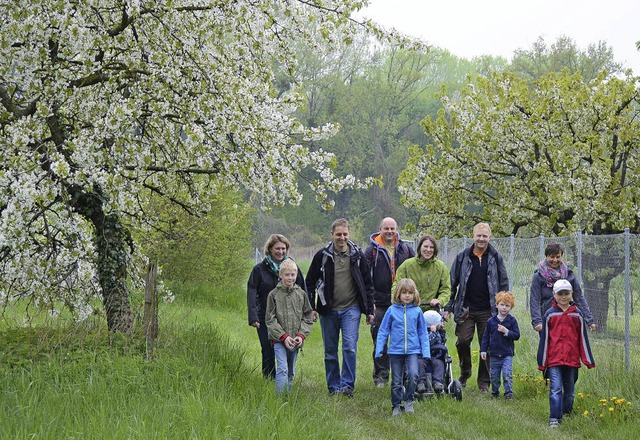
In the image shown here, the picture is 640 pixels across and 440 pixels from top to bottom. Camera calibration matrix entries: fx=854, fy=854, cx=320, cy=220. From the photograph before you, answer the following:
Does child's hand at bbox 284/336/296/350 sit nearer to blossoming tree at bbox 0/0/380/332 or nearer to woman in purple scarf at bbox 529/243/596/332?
blossoming tree at bbox 0/0/380/332

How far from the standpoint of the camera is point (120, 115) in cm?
738

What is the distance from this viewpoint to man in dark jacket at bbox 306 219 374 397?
9133 millimetres

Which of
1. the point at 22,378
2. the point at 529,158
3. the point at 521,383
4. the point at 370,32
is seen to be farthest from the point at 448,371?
the point at 529,158

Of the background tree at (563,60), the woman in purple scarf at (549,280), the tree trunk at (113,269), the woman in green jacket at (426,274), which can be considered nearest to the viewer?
the woman in purple scarf at (549,280)

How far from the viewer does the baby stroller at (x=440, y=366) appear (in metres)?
8.97

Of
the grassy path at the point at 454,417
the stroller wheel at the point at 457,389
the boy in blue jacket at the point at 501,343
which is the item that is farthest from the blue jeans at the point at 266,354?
the boy in blue jacket at the point at 501,343

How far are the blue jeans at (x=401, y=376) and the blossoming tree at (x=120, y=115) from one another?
2105mm

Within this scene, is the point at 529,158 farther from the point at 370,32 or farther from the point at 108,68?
the point at 108,68

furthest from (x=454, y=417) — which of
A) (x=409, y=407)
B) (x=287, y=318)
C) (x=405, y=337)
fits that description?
(x=287, y=318)

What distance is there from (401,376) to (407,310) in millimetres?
644

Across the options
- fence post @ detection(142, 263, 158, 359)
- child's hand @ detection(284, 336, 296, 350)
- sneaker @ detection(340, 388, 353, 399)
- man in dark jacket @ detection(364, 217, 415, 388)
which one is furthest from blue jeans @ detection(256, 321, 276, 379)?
man in dark jacket @ detection(364, 217, 415, 388)

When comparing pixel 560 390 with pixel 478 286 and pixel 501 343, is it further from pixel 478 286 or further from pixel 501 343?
pixel 478 286

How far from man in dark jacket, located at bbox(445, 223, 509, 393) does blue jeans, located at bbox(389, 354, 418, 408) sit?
63.9 inches

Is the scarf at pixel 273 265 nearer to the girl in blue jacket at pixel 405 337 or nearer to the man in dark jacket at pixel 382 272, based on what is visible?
the girl in blue jacket at pixel 405 337
